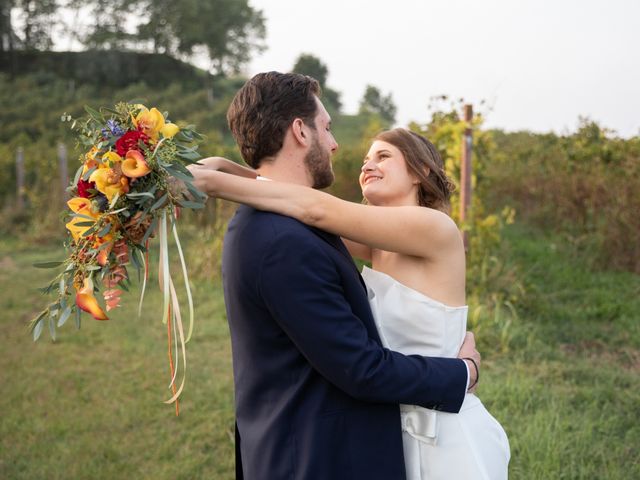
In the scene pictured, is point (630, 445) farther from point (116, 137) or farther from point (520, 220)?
point (520, 220)

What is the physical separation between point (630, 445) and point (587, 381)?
1.15 m

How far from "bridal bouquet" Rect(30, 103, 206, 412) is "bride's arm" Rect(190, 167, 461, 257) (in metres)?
0.11

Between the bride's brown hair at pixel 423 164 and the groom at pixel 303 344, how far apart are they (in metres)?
0.40

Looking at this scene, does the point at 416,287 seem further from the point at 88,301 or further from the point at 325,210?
the point at 88,301

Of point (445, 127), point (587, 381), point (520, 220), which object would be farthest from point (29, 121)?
point (587, 381)

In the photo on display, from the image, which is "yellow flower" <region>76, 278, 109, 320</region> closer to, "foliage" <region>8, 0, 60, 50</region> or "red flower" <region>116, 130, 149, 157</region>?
"red flower" <region>116, 130, 149, 157</region>

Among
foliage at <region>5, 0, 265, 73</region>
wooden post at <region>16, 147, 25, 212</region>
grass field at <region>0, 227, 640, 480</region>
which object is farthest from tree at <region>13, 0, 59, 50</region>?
grass field at <region>0, 227, 640, 480</region>

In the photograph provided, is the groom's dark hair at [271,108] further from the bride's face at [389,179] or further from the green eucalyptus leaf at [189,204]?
the bride's face at [389,179]

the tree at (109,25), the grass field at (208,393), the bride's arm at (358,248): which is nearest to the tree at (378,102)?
the tree at (109,25)

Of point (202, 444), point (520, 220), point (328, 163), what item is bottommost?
point (202, 444)

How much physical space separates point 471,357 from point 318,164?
2.53 feet

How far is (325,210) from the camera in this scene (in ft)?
6.18

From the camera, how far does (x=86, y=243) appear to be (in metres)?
1.87

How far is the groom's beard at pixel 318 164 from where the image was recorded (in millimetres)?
2043
